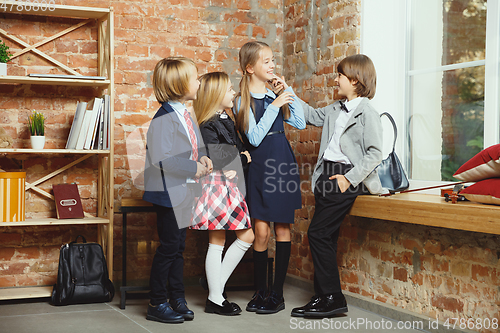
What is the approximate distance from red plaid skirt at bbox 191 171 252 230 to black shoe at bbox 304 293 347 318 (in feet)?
1.79

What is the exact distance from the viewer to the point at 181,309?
258 cm

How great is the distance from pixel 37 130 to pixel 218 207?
49.4 inches

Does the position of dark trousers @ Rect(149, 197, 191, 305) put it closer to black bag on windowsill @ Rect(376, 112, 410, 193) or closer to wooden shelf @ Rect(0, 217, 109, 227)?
wooden shelf @ Rect(0, 217, 109, 227)

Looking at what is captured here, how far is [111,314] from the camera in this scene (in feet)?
8.88

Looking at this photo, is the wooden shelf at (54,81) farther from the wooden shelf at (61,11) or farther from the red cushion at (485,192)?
the red cushion at (485,192)

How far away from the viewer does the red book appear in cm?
306

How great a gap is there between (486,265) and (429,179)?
0.63 m

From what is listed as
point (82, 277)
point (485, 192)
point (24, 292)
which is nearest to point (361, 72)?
point (485, 192)

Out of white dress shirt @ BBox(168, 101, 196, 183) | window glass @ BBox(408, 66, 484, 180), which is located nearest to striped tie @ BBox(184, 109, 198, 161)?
white dress shirt @ BBox(168, 101, 196, 183)

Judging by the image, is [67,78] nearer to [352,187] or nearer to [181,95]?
[181,95]

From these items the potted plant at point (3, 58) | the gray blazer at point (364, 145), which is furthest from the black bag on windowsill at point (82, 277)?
the gray blazer at point (364, 145)

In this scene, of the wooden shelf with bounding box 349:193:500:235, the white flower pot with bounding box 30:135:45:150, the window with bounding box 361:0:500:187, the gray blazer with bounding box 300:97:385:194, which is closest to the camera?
the wooden shelf with bounding box 349:193:500:235

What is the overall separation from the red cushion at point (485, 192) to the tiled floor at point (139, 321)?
30.4 inches

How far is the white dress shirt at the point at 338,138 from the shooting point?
8.63 ft
